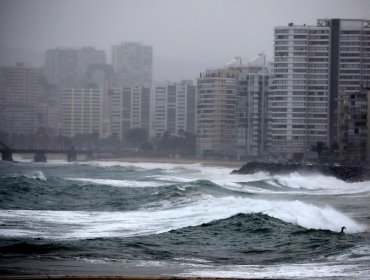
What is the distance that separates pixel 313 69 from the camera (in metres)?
112

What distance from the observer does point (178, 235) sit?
2850 cm

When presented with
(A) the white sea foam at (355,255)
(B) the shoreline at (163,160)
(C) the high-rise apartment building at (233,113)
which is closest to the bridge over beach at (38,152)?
(B) the shoreline at (163,160)

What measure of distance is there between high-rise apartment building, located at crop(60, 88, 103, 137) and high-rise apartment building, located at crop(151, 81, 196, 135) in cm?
1131

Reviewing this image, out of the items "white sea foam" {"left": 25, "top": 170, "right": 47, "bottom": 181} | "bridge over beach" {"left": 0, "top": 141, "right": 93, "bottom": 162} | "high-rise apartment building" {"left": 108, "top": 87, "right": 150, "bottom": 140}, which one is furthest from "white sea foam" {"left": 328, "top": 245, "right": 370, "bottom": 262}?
"high-rise apartment building" {"left": 108, "top": 87, "right": 150, "bottom": 140}

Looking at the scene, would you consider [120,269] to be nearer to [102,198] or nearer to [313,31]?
[102,198]

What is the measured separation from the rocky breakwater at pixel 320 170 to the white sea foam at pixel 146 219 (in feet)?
106

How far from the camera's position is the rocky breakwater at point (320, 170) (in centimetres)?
7094

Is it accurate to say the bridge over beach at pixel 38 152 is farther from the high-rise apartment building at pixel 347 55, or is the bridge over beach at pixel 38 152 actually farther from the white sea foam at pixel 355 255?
the white sea foam at pixel 355 255

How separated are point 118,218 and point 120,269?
44.4 ft

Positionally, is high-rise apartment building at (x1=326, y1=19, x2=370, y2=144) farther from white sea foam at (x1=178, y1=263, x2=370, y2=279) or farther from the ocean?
white sea foam at (x1=178, y1=263, x2=370, y2=279)

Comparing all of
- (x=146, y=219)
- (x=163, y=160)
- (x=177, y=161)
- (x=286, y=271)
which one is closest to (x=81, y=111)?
(x=163, y=160)

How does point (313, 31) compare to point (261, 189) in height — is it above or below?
above

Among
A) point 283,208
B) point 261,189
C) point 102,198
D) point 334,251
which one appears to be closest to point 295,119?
point 261,189

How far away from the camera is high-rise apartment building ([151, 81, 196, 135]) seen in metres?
174
